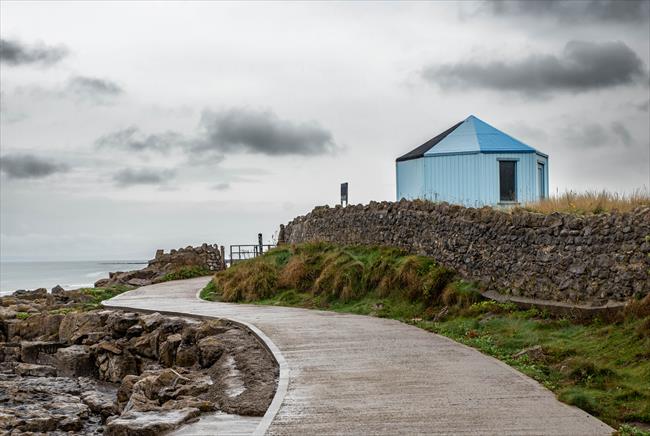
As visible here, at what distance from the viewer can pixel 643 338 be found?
40.7 feet

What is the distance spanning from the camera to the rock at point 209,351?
45.9 feet

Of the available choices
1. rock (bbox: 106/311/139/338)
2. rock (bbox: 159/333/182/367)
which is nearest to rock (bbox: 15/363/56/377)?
rock (bbox: 106/311/139/338)

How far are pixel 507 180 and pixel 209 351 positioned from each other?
16.3 m

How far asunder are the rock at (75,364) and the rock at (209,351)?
4900 millimetres

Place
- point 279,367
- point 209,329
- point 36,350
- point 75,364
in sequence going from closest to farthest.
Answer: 1. point 279,367
2. point 209,329
3. point 75,364
4. point 36,350

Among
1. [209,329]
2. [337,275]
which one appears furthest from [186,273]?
[209,329]

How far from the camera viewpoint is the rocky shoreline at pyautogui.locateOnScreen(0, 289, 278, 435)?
1030 centimetres

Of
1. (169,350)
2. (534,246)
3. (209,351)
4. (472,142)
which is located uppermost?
(472,142)

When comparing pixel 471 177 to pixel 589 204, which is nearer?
pixel 589 204

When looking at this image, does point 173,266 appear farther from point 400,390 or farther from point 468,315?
point 400,390

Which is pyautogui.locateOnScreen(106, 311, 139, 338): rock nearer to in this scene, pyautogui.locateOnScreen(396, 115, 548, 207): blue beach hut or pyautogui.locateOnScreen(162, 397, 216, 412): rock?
pyautogui.locateOnScreen(162, 397, 216, 412): rock

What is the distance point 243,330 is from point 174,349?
5.51 feet

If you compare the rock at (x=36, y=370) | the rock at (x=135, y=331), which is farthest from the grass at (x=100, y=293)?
the rock at (x=36, y=370)

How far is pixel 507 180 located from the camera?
27.2 metres
